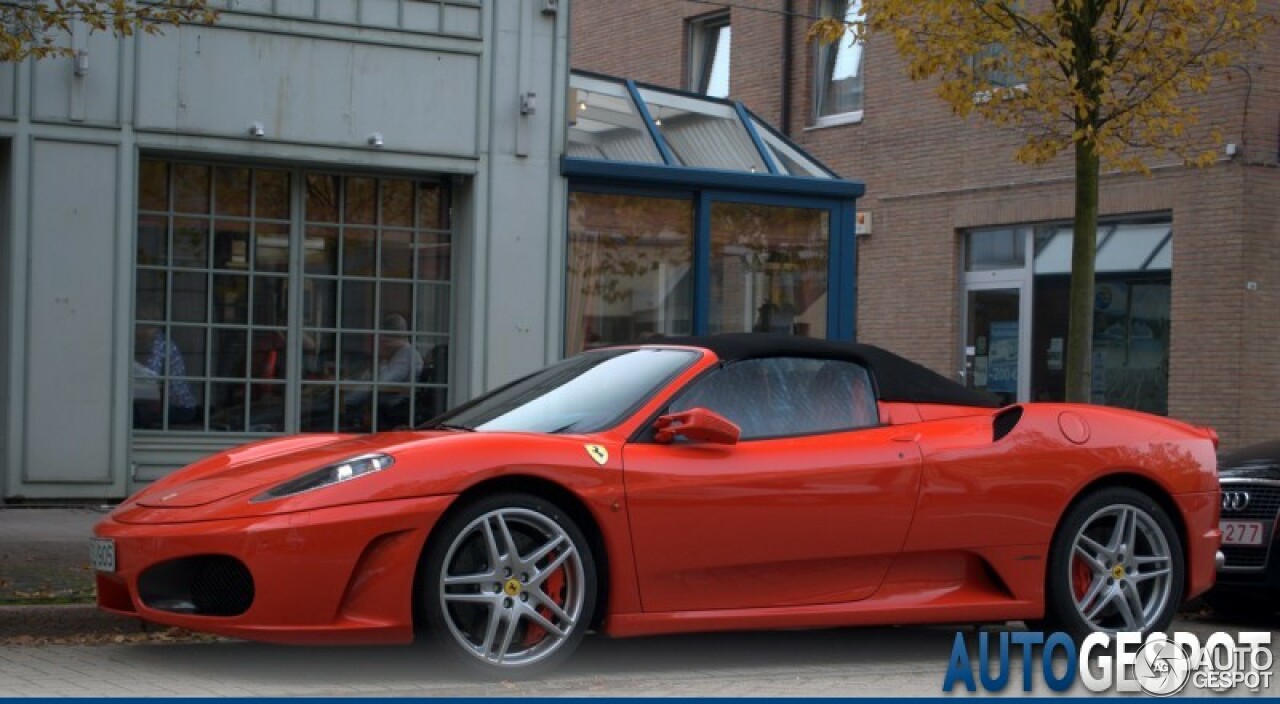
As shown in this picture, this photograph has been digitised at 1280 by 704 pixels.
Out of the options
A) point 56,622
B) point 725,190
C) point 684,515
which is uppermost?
point 725,190

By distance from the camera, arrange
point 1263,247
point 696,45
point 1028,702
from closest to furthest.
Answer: point 1028,702 → point 1263,247 → point 696,45

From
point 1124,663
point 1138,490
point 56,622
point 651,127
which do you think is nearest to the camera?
point 1124,663

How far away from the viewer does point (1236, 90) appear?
17.5 m

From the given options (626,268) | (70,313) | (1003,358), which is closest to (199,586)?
(70,313)

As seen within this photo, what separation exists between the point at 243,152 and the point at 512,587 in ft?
23.6

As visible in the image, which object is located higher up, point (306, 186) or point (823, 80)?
point (823, 80)

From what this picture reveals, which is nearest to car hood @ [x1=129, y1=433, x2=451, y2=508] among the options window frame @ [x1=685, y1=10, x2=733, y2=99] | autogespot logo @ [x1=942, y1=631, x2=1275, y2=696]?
autogespot logo @ [x1=942, y1=631, x2=1275, y2=696]

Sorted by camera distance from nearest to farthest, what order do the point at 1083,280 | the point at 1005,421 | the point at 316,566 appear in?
the point at 316,566 < the point at 1005,421 < the point at 1083,280

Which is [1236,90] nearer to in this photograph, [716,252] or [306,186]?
[716,252]

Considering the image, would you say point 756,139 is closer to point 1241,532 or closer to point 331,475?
point 1241,532

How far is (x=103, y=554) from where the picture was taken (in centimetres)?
661

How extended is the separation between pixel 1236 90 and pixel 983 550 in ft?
38.0

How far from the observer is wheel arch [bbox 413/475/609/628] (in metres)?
6.45

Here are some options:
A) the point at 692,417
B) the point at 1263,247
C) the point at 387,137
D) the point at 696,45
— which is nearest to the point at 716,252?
the point at 387,137
